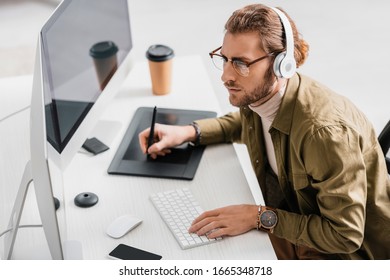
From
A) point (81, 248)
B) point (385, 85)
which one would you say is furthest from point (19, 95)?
point (385, 85)

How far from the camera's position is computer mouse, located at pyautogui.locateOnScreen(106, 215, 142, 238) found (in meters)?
1.50

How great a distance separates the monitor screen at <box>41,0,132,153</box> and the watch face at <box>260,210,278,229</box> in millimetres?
538

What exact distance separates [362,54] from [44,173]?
9.11 ft

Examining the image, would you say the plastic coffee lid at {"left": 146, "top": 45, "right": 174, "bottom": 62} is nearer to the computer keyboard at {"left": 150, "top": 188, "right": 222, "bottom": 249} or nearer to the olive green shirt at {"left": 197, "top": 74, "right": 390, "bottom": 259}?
the olive green shirt at {"left": 197, "top": 74, "right": 390, "bottom": 259}

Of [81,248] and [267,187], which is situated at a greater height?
[81,248]

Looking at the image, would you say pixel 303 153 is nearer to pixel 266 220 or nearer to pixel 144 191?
pixel 266 220

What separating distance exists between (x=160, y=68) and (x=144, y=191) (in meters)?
0.55

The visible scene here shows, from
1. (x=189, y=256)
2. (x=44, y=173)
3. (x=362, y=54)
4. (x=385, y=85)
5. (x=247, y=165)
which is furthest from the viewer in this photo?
(x=362, y=54)

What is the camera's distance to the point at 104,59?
1833 mm

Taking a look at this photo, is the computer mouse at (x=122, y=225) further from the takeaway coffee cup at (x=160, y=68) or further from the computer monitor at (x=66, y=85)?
the takeaway coffee cup at (x=160, y=68)

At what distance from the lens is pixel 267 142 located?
1.76 metres

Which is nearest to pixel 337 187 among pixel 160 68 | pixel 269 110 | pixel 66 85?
pixel 269 110

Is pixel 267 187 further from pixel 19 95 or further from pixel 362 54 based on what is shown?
pixel 362 54

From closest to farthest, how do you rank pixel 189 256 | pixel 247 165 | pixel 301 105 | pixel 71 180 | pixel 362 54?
pixel 189 256
pixel 301 105
pixel 71 180
pixel 247 165
pixel 362 54
